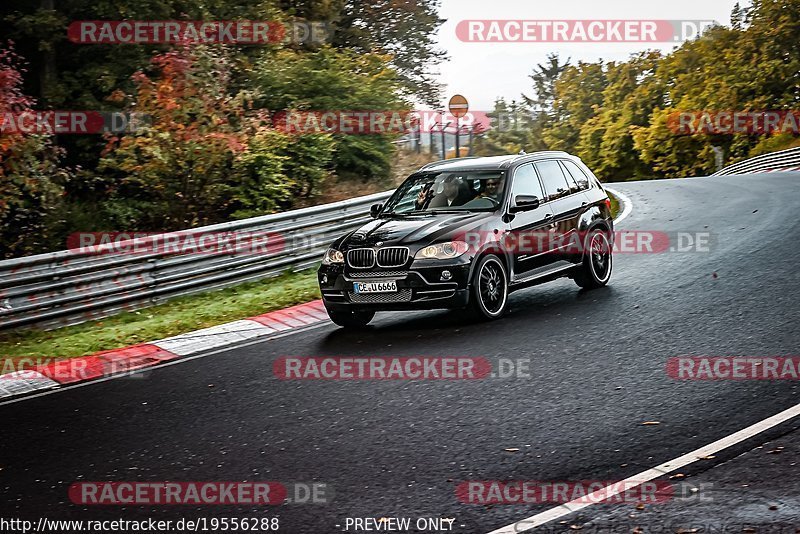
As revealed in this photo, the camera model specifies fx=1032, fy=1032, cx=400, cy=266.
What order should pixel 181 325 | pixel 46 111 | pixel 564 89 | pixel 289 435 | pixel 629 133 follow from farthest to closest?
pixel 564 89, pixel 629 133, pixel 46 111, pixel 181 325, pixel 289 435

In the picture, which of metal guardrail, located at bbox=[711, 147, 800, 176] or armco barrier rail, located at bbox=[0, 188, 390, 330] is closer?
armco barrier rail, located at bbox=[0, 188, 390, 330]

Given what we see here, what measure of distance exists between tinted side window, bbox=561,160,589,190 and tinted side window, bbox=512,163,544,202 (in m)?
0.85

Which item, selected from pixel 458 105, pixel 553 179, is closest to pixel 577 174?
pixel 553 179

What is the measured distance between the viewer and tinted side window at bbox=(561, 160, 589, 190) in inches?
516

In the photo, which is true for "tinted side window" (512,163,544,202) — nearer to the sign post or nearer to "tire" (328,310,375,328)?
"tire" (328,310,375,328)

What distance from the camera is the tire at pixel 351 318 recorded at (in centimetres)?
1159

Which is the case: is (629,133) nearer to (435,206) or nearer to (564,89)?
(564,89)

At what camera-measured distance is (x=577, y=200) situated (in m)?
12.9

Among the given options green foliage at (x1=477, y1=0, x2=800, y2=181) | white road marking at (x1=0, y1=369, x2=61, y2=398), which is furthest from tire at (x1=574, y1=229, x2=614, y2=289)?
green foliage at (x1=477, y1=0, x2=800, y2=181)

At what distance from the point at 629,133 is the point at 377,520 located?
3399 inches

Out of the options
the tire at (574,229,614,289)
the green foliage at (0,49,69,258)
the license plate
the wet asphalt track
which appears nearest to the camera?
the wet asphalt track

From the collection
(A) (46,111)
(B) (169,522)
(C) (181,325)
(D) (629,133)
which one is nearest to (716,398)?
(B) (169,522)

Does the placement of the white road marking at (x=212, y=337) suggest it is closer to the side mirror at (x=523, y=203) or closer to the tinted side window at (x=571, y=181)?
the side mirror at (x=523, y=203)

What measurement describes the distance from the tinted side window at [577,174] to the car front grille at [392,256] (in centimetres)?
311
